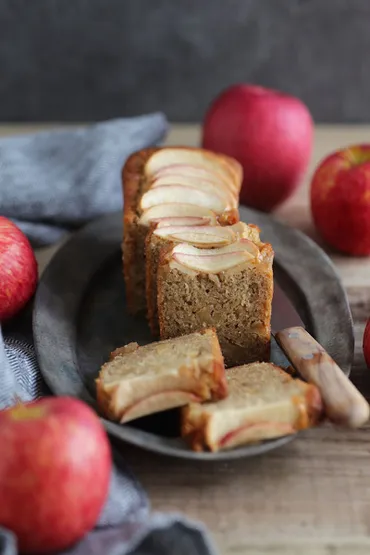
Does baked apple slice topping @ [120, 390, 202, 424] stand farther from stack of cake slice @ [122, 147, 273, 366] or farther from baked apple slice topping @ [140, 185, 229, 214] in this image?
baked apple slice topping @ [140, 185, 229, 214]

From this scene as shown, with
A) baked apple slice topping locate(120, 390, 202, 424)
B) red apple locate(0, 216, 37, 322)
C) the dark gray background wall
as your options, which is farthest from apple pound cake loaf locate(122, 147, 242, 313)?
the dark gray background wall

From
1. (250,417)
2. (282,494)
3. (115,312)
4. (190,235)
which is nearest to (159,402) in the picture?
(250,417)

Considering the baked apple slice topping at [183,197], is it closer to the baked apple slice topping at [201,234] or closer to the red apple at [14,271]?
the baked apple slice topping at [201,234]

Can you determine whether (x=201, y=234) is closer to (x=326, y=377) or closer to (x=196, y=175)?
(x=196, y=175)

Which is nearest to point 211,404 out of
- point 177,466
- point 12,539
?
point 177,466

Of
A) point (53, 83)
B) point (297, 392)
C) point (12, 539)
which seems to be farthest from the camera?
point (53, 83)

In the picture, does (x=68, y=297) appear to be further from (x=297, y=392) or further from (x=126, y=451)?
(x=297, y=392)
